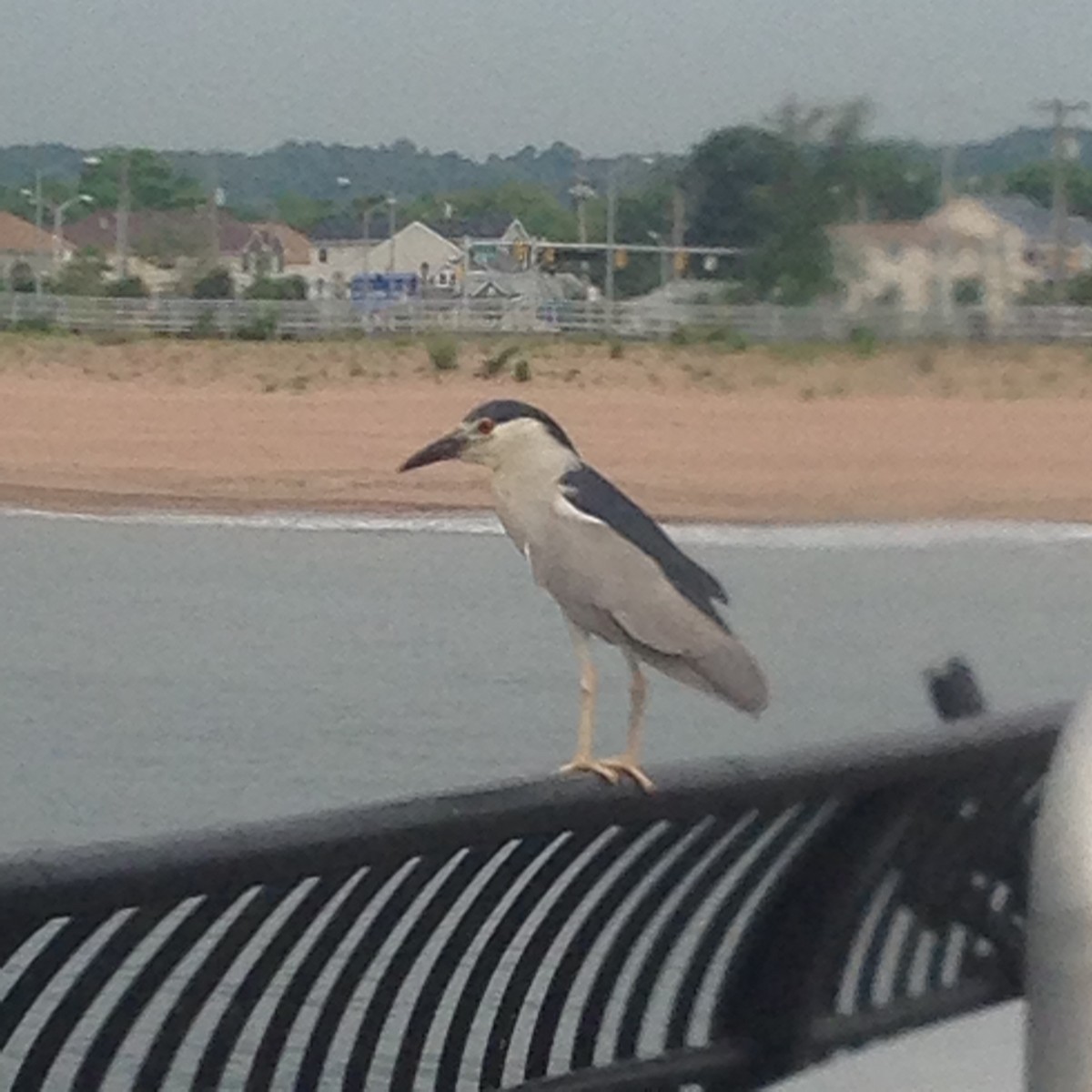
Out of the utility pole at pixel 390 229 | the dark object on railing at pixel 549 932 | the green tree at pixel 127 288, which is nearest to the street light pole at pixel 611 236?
the utility pole at pixel 390 229

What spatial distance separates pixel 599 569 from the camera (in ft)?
9.92

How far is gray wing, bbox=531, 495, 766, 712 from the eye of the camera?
2.99 meters

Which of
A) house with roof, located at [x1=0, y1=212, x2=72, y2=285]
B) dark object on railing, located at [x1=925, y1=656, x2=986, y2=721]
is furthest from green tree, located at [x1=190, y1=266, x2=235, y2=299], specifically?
dark object on railing, located at [x1=925, y1=656, x2=986, y2=721]

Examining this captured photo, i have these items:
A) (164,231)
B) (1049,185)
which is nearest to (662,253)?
(164,231)

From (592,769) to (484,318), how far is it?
2804 mm

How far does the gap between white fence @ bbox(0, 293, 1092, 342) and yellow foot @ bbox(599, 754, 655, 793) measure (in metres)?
2.63

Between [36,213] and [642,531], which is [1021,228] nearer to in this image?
[36,213]

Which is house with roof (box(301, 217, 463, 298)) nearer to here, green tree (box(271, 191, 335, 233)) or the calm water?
green tree (box(271, 191, 335, 233))

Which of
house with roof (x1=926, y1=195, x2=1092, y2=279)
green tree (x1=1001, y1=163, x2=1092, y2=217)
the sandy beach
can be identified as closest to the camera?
house with roof (x1=926, y1=195, x2=1092, y2=279)

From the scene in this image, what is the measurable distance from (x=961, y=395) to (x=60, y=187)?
2.61m

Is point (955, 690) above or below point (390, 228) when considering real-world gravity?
below

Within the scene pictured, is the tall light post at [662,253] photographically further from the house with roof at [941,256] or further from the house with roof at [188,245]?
the house with roof at [188,245]

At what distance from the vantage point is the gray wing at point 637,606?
9.82 ft

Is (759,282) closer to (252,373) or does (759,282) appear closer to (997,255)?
(997,255)
